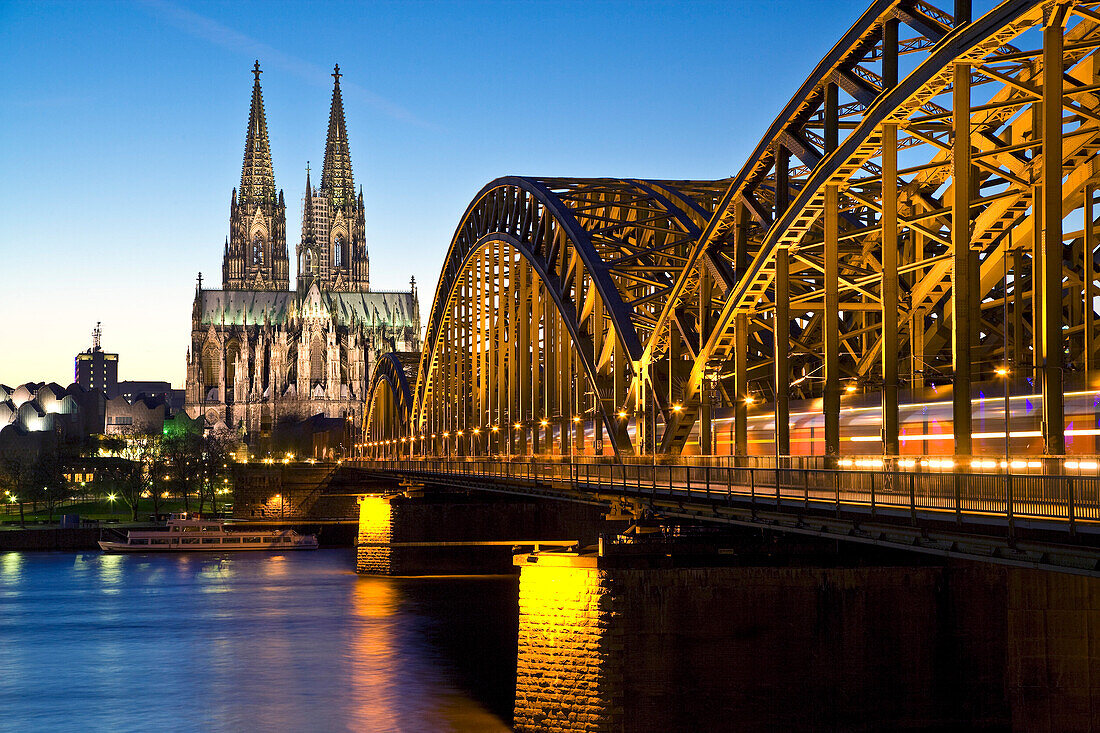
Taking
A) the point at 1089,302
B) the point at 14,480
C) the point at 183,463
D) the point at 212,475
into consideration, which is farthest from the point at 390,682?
the point at 14,480

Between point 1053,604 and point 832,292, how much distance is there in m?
8.95

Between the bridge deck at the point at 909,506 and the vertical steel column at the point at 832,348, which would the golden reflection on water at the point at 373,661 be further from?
the vertical steel column at the point at 832,348

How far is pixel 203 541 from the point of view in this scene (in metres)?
121

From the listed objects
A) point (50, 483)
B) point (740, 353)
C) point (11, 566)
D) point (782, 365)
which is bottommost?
point (11, 566)

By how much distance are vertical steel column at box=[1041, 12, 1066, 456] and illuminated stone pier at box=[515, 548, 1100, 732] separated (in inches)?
303

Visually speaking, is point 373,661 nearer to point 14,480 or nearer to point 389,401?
point 389,401

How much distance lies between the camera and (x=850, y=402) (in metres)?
41.1

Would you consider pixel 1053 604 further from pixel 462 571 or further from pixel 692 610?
pixel 462 571

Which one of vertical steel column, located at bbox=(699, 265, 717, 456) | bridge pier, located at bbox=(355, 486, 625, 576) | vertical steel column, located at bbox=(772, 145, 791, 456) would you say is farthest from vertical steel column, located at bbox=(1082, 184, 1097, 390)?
bridge pier, located at bbox=(355, 486, 625, 576)

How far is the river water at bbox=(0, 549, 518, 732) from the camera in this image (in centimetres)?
4544

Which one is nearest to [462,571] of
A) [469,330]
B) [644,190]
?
[469,330]

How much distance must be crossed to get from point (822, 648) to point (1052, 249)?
37.8ft

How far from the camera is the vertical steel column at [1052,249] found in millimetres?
25484

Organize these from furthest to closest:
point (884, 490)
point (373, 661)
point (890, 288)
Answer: point (373, 661) < point (890, 288) < point (884, 490)
